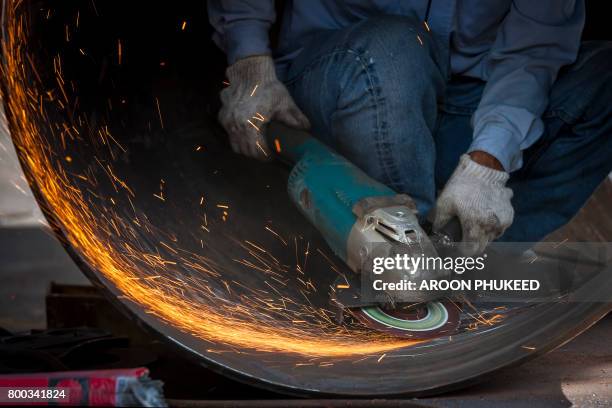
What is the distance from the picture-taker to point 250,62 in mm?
2566

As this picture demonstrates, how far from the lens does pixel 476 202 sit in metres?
2.25

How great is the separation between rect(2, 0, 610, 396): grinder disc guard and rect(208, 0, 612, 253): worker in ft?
0.75

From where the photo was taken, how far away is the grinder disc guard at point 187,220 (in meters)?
1.69

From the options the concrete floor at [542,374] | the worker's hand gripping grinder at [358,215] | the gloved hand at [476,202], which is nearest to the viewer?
the concrete floor at [542,374]

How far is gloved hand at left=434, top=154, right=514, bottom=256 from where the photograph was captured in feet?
7.43

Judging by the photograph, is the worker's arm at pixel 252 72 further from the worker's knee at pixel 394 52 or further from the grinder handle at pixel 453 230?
the grinder handle at pixel 453 230

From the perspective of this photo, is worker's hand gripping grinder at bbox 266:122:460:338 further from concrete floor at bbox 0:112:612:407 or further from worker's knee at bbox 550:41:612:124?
worker's knee at bbox 550:41:612:124

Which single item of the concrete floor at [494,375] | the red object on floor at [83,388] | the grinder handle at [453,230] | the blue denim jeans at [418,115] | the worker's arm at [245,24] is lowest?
the concrete floor at [494,375]

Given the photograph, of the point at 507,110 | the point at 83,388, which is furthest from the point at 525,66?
the point at 83,388

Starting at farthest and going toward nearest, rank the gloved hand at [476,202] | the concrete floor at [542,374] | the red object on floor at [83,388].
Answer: the gloved hand at [476,202] < the concrete floor at [542,374] < the red object on floor at [83,388]

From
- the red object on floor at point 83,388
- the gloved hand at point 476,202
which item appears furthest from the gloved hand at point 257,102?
A: the red object on floor at point 83,388

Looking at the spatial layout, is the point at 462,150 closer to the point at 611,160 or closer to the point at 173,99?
the point at 611,160

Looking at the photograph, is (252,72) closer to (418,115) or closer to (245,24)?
(245,24)

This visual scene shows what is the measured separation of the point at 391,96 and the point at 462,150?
1.33ft
